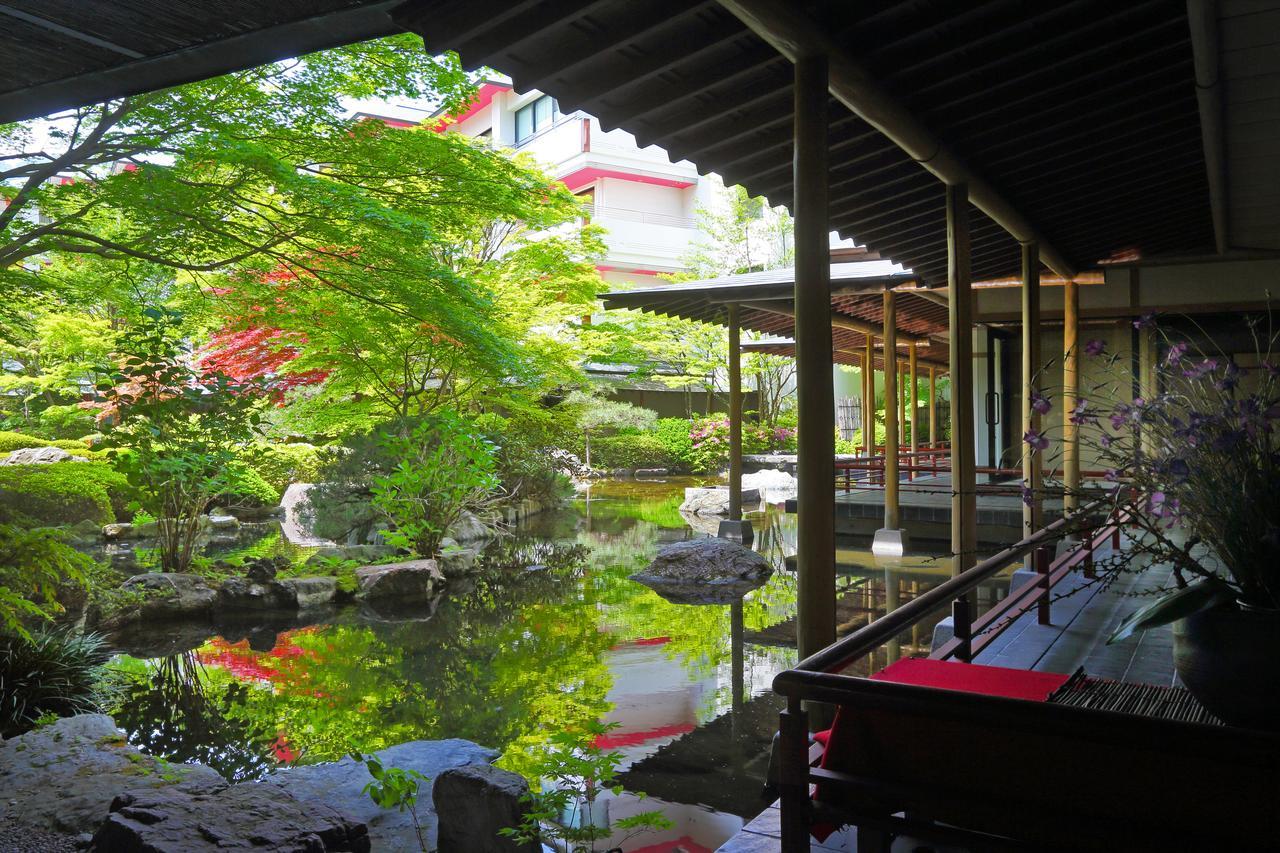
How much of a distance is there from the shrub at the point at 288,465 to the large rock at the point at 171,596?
22.5 ft

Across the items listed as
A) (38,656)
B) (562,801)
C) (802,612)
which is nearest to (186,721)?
(38,656)

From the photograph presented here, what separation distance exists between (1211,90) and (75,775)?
6311mm

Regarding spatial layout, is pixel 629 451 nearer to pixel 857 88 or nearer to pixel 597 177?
pixel 597 177

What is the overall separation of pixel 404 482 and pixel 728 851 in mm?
8055

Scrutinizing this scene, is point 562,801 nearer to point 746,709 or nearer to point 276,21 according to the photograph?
point 746,709

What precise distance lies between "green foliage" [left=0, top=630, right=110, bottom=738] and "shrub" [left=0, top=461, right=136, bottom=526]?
116 inches

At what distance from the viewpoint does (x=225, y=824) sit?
124 inches

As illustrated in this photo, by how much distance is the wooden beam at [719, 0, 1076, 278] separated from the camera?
3.22 m

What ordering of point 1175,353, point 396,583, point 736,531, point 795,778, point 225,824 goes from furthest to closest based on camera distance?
point 736,531
point 396,583
point 225,824
point 1175,353
point 795,778

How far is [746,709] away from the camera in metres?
5.11

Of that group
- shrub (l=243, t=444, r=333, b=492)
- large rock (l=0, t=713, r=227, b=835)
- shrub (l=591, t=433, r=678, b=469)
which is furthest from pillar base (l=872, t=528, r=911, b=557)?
shrub (l=591, t=433, r=678, b=469)

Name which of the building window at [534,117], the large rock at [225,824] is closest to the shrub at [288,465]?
the large rock at [225,824]

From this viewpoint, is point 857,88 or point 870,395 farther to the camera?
point 870,395

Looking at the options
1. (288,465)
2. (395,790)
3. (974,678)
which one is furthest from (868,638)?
(288,465)
